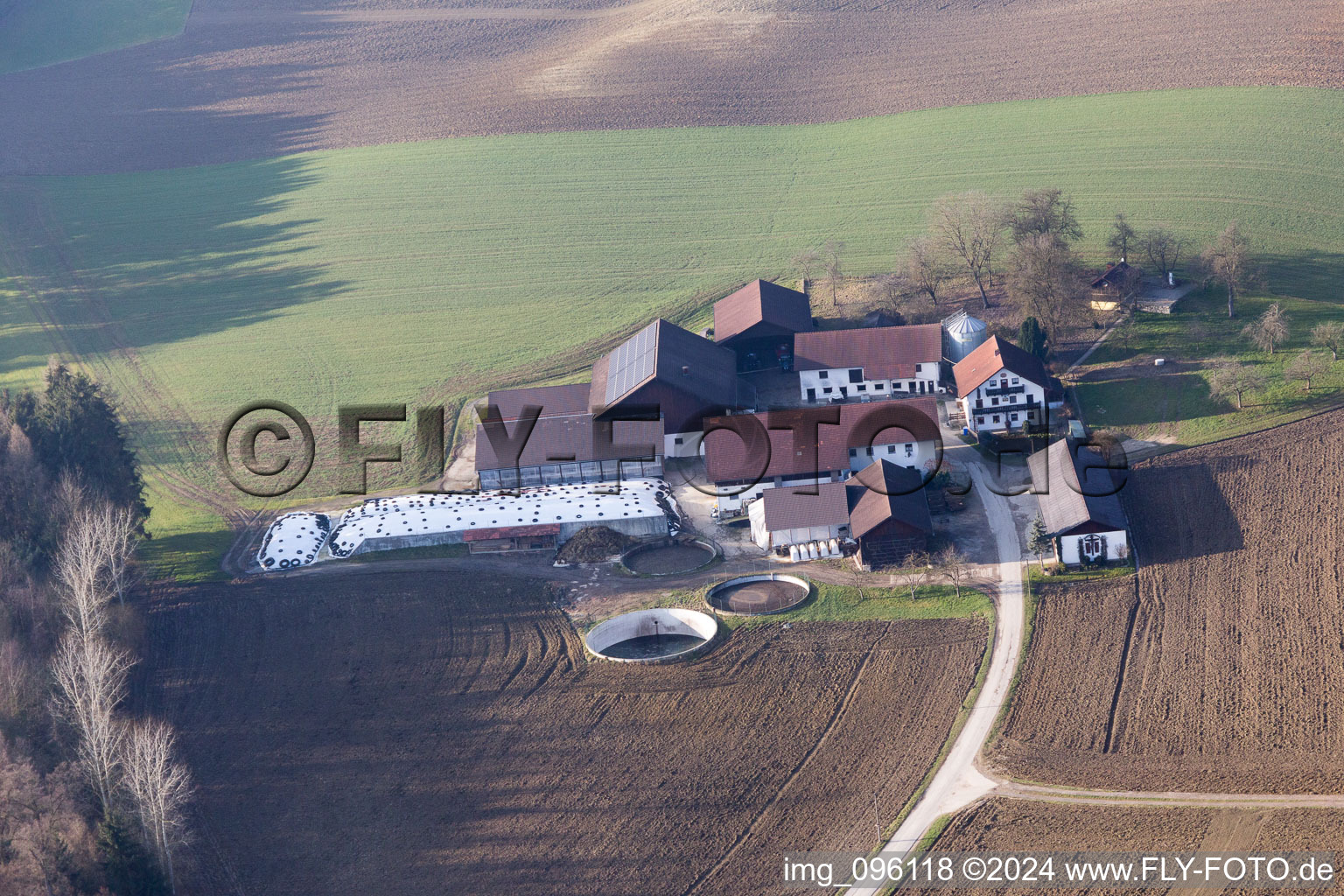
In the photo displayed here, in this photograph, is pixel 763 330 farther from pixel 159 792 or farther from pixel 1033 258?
pixel 159 792

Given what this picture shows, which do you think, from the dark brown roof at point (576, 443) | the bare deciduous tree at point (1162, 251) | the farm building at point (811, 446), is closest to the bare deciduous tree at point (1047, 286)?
the bare deciduous tree at point (1162, 251)

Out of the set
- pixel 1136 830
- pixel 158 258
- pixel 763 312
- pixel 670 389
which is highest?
pixel 158 258

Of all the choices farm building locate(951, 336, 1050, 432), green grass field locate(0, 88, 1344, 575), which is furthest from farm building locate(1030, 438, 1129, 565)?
green grass field locate(0, 88, 1344, 575)

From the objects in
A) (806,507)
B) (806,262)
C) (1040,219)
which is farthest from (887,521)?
(806,262)

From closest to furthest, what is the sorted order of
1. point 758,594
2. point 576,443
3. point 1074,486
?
point 758,594
point 1074,486
point 576,443

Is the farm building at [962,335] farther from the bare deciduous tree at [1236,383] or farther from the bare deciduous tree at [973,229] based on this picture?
the bare deciduous tree at [1236,383]

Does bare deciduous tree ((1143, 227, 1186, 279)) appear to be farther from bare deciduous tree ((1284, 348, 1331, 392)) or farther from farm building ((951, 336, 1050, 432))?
farm building ((951, 336, 1050, 432))
